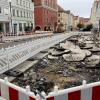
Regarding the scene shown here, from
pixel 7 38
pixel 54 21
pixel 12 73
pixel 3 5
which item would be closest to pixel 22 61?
pixel 12 73

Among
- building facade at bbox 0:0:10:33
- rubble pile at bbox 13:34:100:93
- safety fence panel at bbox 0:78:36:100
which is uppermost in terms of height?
building facade at bbox 0:0:10:33

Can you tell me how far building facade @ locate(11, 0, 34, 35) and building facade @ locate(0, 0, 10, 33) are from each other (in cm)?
179

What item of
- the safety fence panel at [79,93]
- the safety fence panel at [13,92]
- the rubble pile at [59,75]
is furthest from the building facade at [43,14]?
the safety fence panel at [79,93]

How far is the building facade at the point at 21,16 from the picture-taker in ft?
162

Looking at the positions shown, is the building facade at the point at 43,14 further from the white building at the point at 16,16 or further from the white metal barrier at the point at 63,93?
the white metal barrier at the point at 63,93

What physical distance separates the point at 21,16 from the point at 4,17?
12.2 metres

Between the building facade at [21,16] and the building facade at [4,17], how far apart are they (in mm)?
1792

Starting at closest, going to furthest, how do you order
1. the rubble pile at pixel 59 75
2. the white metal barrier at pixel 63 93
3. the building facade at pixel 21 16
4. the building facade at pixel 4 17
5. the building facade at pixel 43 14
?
the white metal barrier at pixel 63 93, the rubble pile at pixel 59 75, the building facade at pixel 4 17, the building facade at pixel 21 16, the building facade at pixel 43 14

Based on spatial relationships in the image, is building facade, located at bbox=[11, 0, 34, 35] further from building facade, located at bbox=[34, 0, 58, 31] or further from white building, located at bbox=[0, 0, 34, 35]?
building facade, located at bbox=[34, 0, 58, 31]

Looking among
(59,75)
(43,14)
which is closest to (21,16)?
(43,14)

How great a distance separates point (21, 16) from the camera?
55188 mm

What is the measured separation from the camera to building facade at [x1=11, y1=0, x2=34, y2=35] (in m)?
49.3

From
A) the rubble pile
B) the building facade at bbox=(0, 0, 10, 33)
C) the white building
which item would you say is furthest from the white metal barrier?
the building facade at bbox=(0, 0, 10, 33)

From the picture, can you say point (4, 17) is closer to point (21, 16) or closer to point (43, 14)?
point (21, 16)
